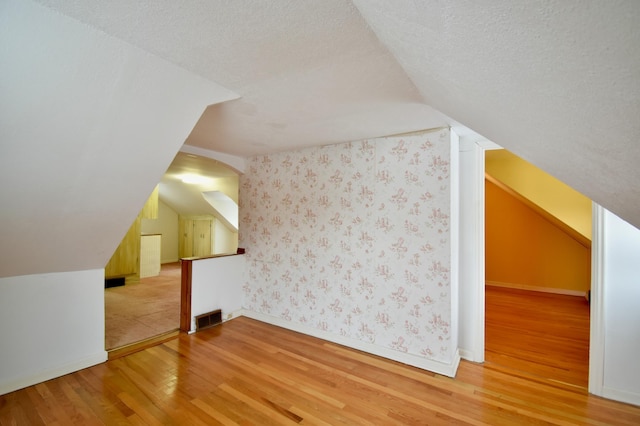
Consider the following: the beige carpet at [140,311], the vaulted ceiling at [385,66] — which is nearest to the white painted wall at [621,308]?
the vaulted ceiling at [385,66]

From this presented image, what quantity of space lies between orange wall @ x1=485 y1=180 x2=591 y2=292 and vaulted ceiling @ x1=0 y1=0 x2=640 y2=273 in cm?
388

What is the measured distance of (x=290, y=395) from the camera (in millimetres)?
2018

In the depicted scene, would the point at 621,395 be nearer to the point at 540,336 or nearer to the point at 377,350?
the point at 540,336

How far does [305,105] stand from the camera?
1934 millimetres

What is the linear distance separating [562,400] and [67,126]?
3.63 metres

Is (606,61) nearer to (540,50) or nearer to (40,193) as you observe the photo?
(540,50)

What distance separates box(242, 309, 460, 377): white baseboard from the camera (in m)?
2.31

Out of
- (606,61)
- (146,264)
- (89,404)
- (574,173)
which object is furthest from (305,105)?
(146,264)

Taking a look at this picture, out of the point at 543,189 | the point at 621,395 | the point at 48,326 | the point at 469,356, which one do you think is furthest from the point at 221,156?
the point at 543,189

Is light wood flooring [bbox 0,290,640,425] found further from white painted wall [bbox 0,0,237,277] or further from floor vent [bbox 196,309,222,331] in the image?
white painted wall [bbox 0,0,237,277]

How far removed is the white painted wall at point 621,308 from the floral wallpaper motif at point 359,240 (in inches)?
43.2

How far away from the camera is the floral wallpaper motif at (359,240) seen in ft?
7.76

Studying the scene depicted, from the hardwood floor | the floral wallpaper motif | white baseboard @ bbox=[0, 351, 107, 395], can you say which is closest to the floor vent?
the floral wallpaper motif

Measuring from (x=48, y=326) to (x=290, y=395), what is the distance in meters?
2.03
